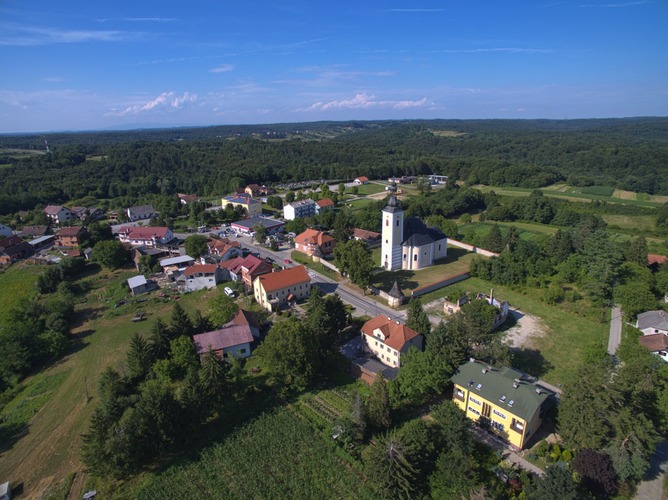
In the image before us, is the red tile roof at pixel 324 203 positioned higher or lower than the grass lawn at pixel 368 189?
higher

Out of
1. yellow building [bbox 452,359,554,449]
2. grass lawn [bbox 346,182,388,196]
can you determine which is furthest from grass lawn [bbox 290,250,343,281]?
grass lawn [bbox 346,182,388,196]

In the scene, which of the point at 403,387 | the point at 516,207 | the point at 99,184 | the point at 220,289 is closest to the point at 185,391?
the point at 403,387

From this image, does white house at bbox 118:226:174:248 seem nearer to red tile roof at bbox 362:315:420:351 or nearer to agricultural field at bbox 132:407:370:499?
red tile roof at bbox 362:315:420:351

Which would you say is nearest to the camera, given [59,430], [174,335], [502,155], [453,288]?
[59,430]

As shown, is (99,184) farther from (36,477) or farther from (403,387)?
(403,387)

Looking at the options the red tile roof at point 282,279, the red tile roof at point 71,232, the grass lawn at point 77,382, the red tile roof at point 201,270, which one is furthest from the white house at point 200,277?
the red tile roof at point 71,232

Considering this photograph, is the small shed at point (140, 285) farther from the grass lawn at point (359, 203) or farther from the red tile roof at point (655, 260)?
the red tile roof at point (655, 260)

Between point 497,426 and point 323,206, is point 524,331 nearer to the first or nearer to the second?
point 497,426
